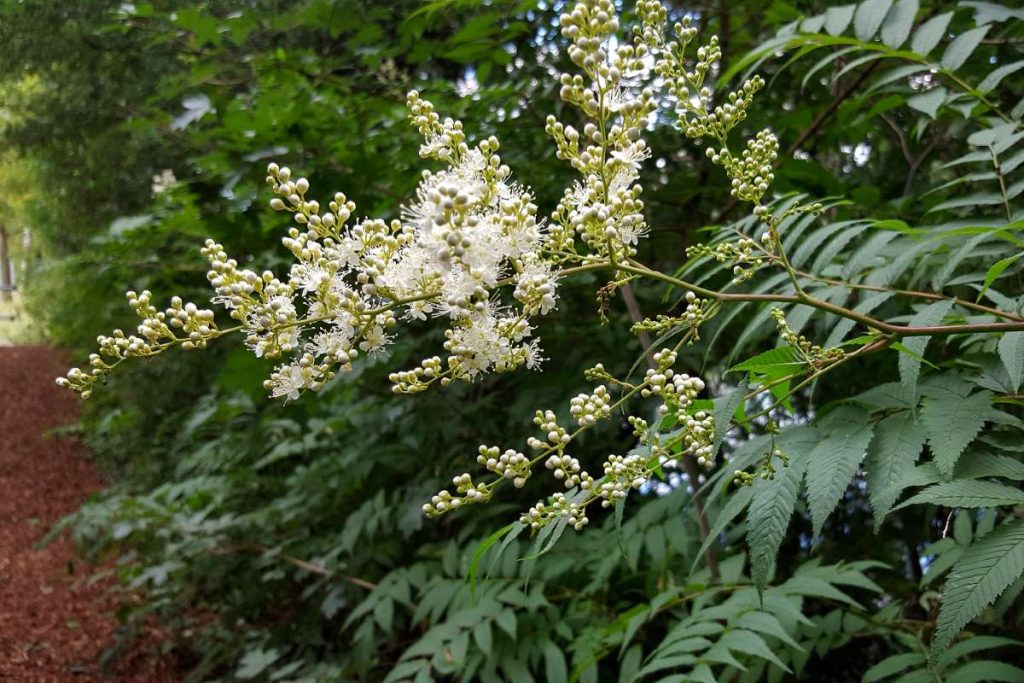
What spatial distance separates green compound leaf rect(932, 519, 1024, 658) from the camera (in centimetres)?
96

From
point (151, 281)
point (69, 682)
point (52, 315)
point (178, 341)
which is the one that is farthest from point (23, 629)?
point (52, 315)

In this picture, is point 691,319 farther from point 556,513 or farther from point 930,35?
point 930,35

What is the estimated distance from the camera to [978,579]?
3.24 ft

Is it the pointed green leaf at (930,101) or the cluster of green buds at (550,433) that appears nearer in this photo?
the cluster of green buds at (550,433)

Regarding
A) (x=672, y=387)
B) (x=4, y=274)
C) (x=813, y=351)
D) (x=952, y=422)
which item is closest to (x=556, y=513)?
(x=672, y=387)

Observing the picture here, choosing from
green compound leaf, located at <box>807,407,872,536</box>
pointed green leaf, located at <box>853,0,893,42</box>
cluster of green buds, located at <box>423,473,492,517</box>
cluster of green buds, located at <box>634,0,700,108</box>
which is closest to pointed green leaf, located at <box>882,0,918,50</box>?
pointed green leaf, located at <box>853,0,893,42</box>

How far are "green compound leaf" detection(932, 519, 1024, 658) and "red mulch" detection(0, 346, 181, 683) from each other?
13.1ft

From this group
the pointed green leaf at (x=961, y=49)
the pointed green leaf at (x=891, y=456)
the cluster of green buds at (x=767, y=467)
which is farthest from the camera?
the pointed green leaf at (x=961, y=49)

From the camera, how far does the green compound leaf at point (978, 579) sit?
958mm

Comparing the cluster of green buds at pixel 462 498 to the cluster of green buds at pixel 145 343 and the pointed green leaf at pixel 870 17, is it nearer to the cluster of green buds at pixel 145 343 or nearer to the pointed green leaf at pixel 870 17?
the cluster of green buds at pixel 145 343

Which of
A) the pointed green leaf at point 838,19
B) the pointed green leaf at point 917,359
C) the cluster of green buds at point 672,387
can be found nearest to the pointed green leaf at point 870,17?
the pointed green leaf at point 838,19

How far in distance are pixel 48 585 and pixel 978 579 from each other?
543 cm

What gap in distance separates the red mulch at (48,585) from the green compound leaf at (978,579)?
3988 mm

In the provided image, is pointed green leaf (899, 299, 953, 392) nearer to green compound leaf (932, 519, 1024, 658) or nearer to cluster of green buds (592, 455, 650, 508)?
green compound leaf (932, 519, 1024, 658)
